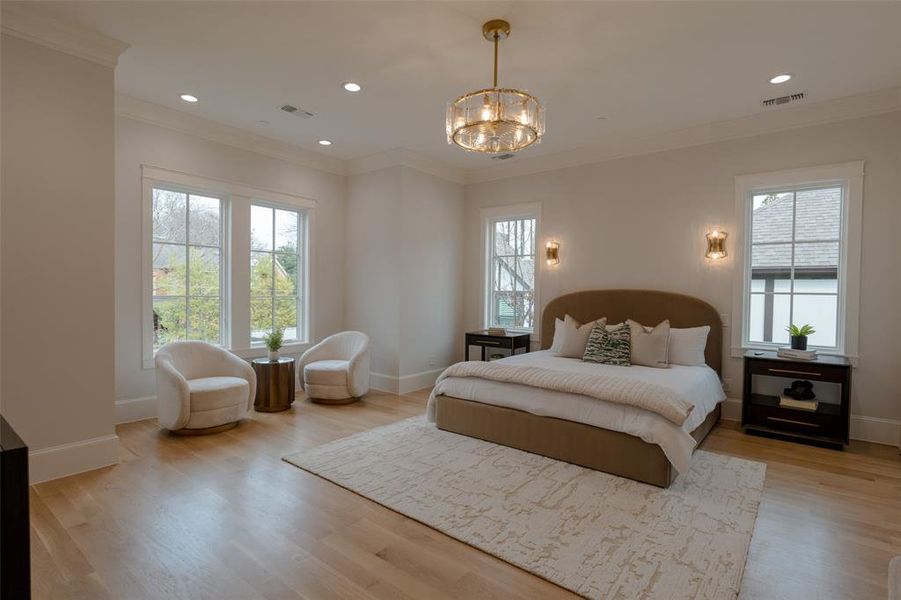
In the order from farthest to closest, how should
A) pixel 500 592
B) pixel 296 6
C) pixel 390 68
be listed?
pixel 390 68 → pixel 296 6 → pixel 500 592

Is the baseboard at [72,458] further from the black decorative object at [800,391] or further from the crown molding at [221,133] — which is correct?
the black decorative object at [800,391]

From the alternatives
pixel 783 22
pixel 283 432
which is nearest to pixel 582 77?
pixel 783 22

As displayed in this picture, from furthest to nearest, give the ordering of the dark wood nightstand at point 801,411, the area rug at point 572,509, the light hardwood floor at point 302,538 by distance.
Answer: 1. the dark wood nightstand at point 801,411
2. the area rug at point 572,509
3. the light hardwood floor at point 302,538

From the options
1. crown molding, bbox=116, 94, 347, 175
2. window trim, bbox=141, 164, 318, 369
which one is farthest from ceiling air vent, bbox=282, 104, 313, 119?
window trim, bbox=141, 164, 318, 369

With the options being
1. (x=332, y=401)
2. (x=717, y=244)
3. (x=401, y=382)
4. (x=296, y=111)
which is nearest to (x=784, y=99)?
(x=717, y=244)

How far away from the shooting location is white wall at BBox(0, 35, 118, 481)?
294cm

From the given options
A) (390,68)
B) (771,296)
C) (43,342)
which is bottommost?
(43,342)

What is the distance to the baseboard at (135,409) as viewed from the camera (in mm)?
4312

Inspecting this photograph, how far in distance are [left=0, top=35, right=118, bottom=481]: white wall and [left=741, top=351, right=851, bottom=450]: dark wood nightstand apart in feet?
17.4

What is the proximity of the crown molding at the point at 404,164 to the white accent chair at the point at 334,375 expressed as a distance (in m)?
2.20

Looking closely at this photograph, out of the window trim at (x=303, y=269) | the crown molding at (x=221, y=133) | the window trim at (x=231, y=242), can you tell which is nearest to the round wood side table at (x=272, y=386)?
the window trim at (x=231, y=242)

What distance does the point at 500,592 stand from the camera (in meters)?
2.04

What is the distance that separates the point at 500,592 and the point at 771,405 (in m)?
3.40

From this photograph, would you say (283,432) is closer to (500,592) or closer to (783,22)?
(500,592)
